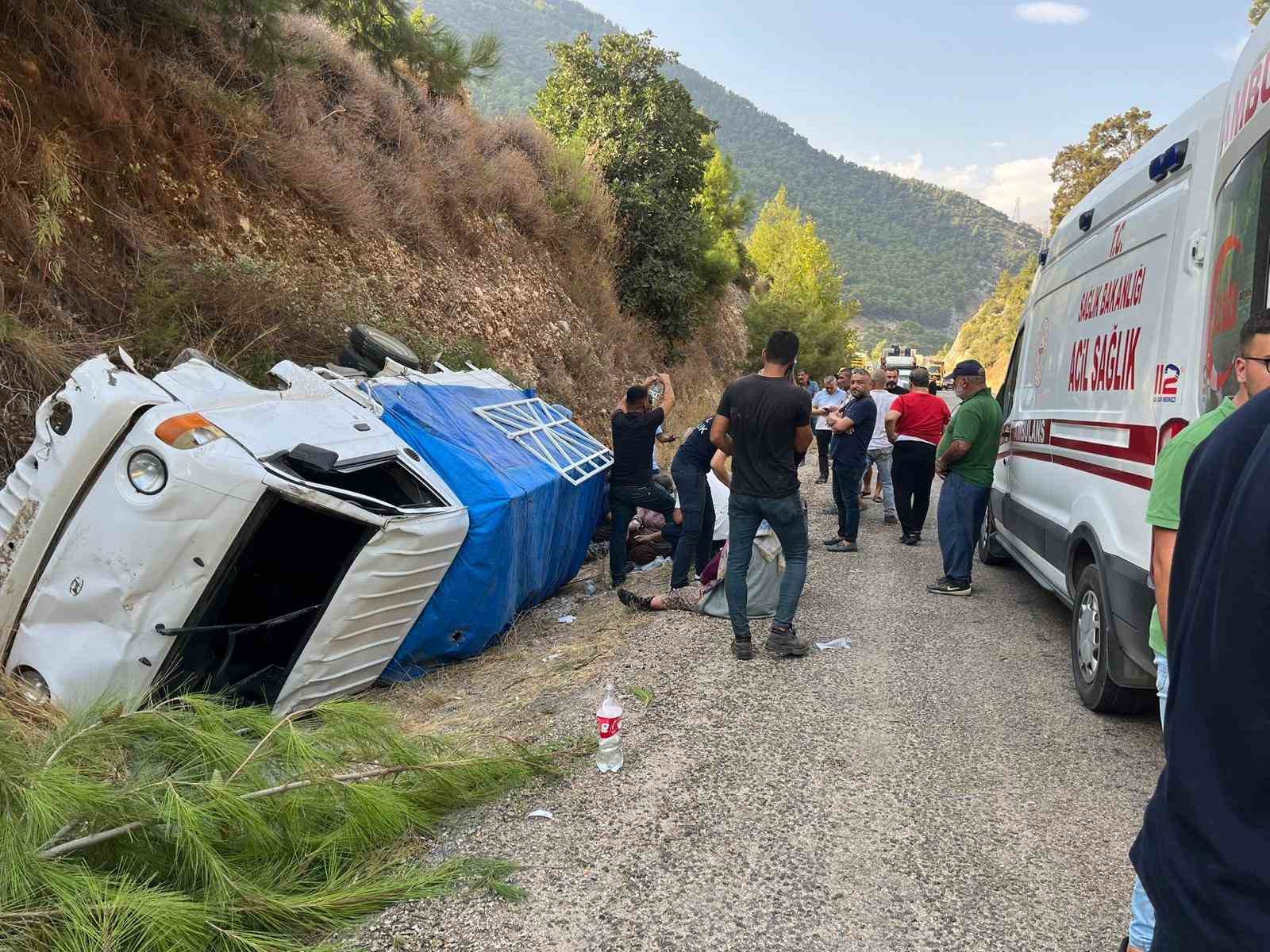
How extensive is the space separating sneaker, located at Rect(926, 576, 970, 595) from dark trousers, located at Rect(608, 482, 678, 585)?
2214 mm

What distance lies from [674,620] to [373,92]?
12.0 m

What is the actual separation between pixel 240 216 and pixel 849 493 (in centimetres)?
745

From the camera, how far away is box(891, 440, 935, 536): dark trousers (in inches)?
345

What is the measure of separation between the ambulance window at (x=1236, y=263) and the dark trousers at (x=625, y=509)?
15.4ft

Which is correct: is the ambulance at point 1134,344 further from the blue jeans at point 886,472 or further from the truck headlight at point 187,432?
the truck headlight at point 187,432

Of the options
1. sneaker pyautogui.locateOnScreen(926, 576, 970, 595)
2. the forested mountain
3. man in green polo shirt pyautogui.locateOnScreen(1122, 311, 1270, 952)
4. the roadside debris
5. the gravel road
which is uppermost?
the forested mountain

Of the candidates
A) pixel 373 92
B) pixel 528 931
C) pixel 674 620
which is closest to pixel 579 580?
pixel 674 620

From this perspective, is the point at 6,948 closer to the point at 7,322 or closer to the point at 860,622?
the point at 860,622

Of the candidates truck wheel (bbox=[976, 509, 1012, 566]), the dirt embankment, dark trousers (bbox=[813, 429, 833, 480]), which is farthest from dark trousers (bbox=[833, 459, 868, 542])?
the dirt embankment

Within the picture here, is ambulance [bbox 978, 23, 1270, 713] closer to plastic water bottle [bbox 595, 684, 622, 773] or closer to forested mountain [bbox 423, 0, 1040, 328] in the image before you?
plastic water bottle [bbox 595, 684, 622, 773]

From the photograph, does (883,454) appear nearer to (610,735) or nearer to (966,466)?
(966,466)

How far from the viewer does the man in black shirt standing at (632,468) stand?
744 centimetres

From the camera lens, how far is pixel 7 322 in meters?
6.28

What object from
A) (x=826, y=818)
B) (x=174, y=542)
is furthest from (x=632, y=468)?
(x=826, y=818)
